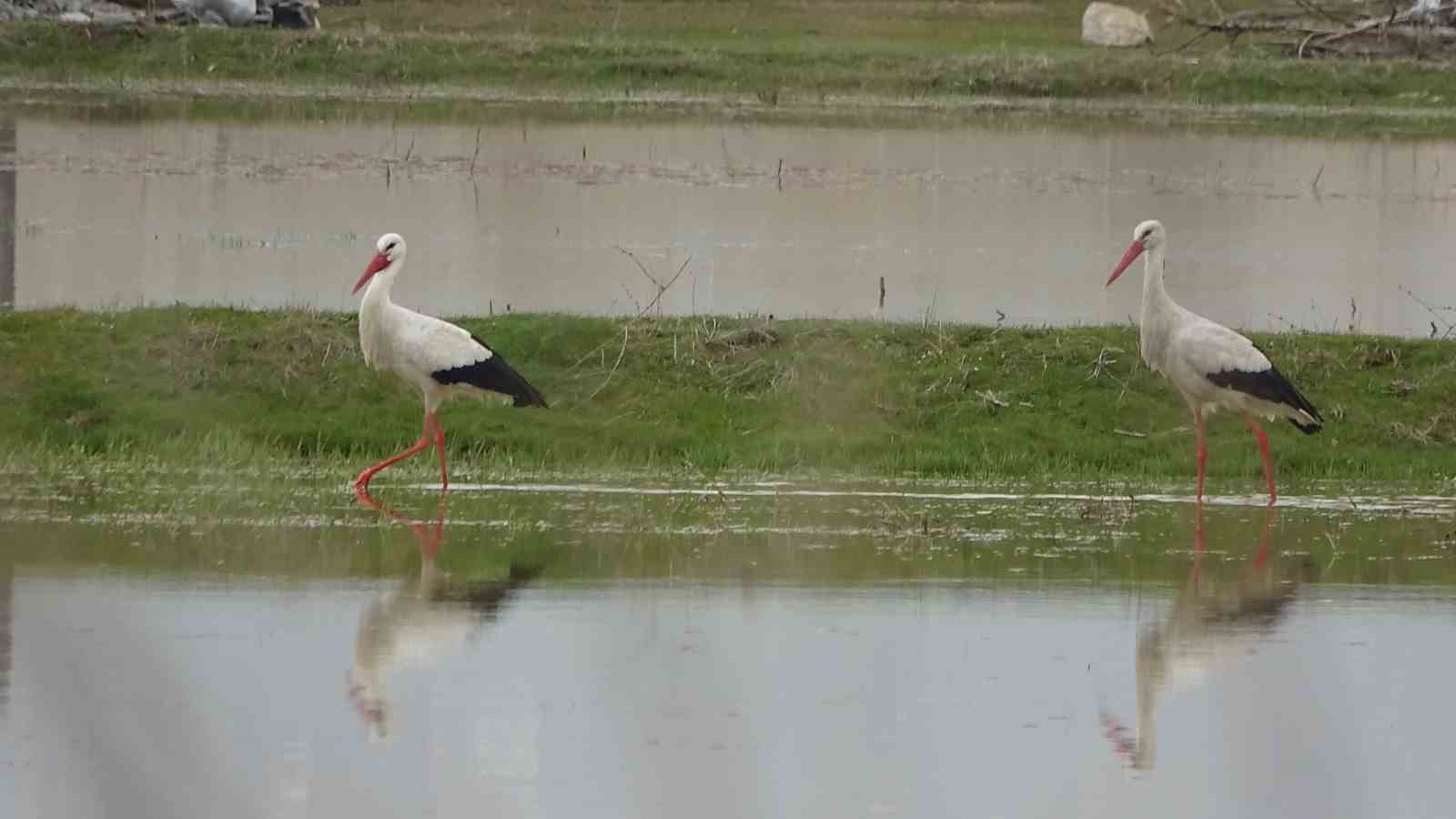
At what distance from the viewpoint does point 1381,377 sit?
1428 centimetres

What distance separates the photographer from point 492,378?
12.6m

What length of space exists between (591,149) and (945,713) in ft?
64.9

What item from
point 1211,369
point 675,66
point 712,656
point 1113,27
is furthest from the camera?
point 1113,27

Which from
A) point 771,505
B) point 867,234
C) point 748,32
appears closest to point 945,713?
point 771,505

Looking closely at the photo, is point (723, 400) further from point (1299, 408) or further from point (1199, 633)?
point (1199, 633)

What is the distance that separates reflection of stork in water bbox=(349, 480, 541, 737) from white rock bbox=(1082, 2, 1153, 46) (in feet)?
98.0

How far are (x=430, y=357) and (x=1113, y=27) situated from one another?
27673mm

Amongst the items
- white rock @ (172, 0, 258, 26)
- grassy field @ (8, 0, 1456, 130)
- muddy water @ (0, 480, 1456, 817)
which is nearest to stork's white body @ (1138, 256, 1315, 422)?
muddy water @ (0, 480, 1456, 817)

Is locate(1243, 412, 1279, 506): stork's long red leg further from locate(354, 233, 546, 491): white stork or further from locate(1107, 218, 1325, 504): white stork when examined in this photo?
locate(354, 233, 546, 491): white stork

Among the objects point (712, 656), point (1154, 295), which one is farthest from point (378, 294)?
point (712, 656)

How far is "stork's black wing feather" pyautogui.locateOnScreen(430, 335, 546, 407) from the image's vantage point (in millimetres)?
12625

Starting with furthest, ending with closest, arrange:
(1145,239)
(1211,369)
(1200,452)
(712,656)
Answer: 1. (1145,239)
2. (1211,369)
3. (1200,452)
4. (712,656)

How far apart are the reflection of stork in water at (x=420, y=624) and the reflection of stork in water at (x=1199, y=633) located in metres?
2.18

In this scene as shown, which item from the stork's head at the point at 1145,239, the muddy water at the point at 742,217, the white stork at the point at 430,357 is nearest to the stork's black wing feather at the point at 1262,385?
the stork's head at the point at 1145,239
